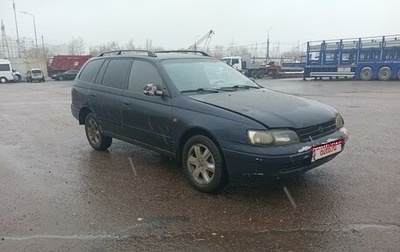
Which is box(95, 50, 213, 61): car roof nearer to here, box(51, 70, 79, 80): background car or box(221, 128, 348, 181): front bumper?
box(221, 128, 348, 181): front bumper

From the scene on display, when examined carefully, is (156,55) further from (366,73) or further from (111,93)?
(366,73)

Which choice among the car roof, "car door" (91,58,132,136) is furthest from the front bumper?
"car door" (91,58,132,136)

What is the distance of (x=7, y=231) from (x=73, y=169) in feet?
6.80

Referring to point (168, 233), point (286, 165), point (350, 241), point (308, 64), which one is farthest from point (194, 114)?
point (308, 64)

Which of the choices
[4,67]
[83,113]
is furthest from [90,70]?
[4,67]

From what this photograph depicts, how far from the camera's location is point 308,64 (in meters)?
34.3

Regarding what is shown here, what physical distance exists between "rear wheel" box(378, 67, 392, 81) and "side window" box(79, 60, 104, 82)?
28.0 m

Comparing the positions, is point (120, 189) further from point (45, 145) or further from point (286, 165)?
point (45, 145)

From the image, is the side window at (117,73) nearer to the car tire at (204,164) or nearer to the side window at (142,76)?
the side window at (142,76)

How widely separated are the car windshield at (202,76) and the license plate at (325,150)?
64.4 inches

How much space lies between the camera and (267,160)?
3947mm

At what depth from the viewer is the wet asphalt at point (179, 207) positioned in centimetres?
342

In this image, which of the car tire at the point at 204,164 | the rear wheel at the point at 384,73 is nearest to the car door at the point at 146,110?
the car tire at the point at 204,164

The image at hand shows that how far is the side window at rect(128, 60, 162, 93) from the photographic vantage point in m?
5.30
